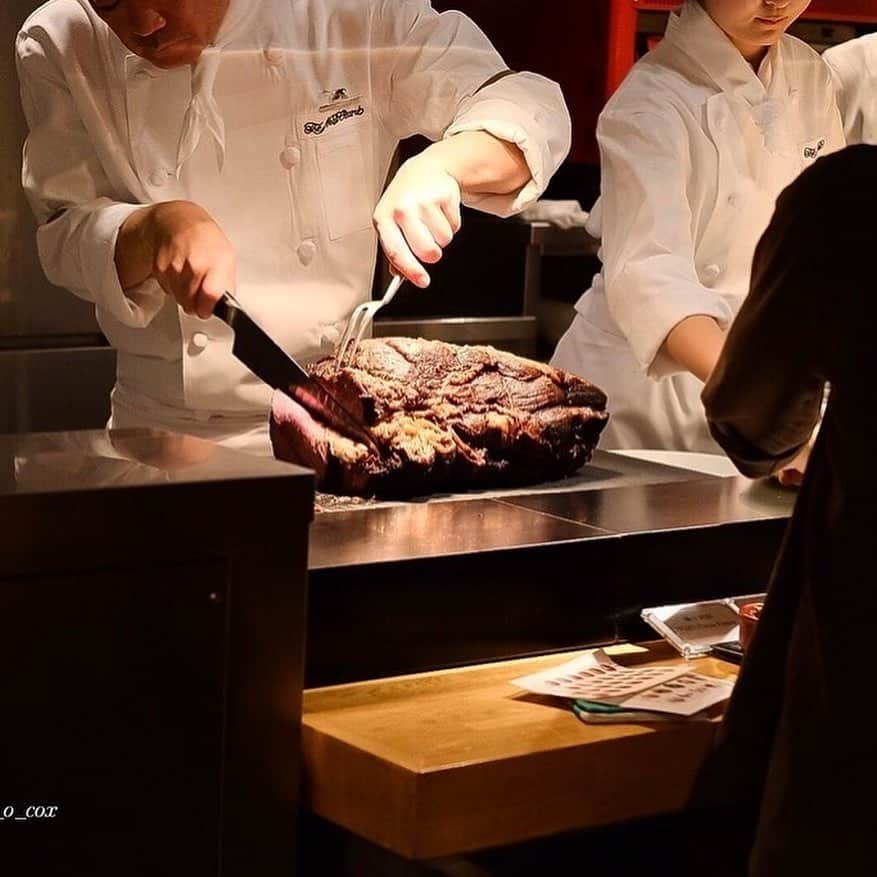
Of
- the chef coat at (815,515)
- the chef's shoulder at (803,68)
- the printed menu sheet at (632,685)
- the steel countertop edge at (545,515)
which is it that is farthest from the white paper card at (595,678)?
the chef's shoulder at (803,68)

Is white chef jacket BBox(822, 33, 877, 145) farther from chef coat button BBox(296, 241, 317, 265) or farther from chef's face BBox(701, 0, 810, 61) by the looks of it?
chef coat button BBox(296, 241, 317, 265)

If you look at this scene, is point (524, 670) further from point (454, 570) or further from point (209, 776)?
point (209, 776)

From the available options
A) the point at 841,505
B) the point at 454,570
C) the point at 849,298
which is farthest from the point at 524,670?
the point at 849,298

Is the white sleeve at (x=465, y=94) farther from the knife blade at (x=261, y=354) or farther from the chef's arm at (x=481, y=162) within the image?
the knife blade at (x=261, y=354)

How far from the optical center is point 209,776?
1458mm

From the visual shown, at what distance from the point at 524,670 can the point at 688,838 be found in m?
0.27

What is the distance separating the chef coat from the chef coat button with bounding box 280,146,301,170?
1.25 metres

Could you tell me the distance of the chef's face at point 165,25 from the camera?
7.23ft

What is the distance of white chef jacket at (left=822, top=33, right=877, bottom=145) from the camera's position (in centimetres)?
293

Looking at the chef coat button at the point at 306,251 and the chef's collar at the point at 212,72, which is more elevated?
the chef's collar at the point at 212,72

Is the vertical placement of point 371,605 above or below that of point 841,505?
below

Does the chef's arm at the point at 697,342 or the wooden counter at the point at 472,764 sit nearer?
the wooden counter at the point at 472,764

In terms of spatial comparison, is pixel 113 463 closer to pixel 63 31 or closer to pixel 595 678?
pixel 595 678

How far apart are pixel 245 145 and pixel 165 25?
266mm
